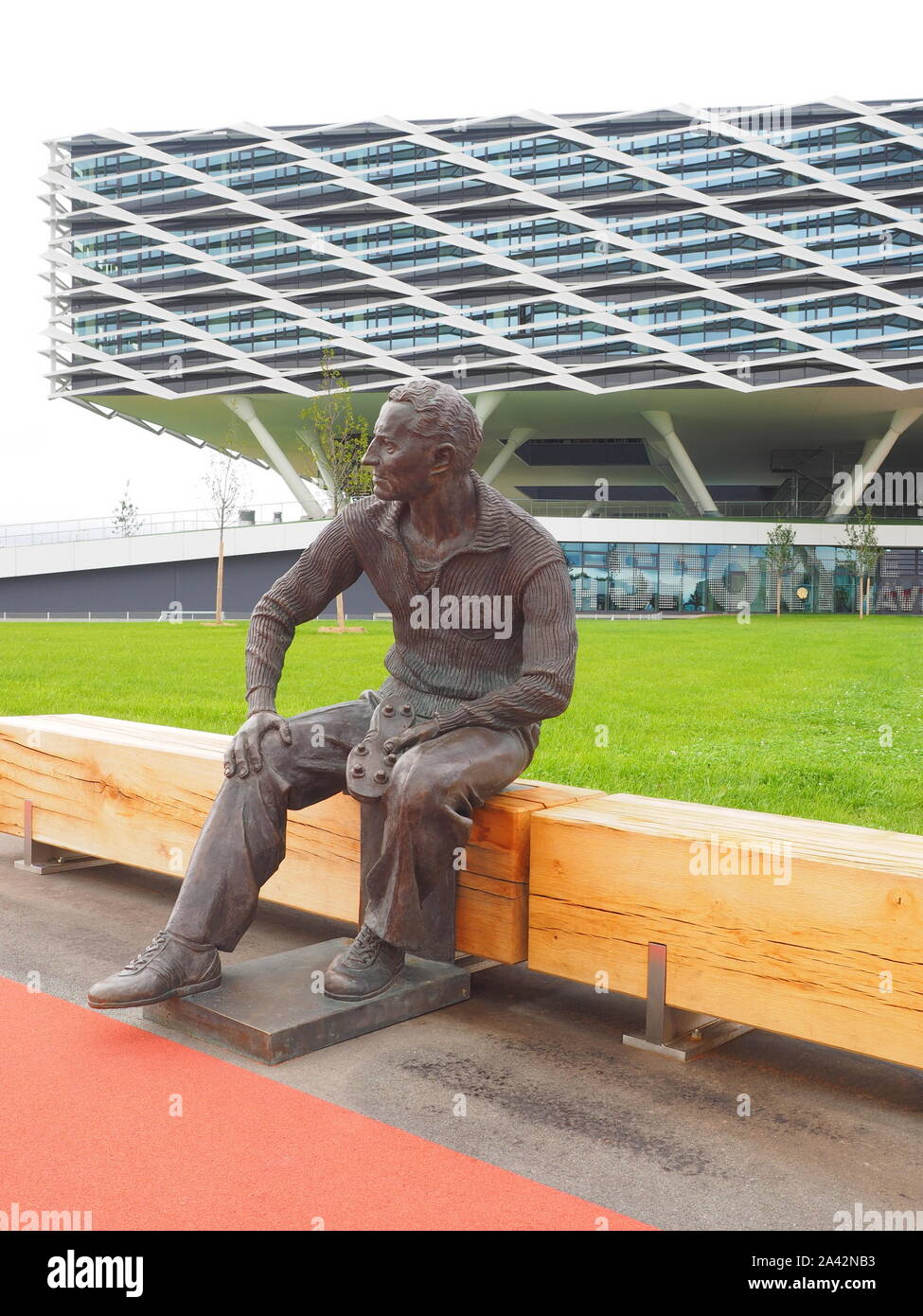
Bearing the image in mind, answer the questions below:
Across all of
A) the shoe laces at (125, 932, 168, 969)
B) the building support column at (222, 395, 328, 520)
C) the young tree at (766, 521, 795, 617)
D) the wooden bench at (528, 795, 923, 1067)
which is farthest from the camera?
the building support column at (222, 395, 328, 520)

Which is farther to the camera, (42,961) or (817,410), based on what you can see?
(817,410)

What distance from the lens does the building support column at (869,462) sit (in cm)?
4822

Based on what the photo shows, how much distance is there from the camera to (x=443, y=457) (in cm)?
348

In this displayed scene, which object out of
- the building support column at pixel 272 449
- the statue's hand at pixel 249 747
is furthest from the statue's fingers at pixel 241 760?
the building support column at pixel 272 449

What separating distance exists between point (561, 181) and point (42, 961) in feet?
168

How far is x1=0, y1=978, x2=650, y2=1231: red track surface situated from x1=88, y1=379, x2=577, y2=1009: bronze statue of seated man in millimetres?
287

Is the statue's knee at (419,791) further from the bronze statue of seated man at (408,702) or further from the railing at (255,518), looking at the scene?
the railing at (255,518)

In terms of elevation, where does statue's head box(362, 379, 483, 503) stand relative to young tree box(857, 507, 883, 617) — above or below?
below

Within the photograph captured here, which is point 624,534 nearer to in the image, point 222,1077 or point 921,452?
point 921,452

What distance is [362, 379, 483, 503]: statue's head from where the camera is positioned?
3.42 m

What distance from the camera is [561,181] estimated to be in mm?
49562

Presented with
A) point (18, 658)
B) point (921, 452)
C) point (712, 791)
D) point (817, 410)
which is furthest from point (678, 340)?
point (712, 791)
